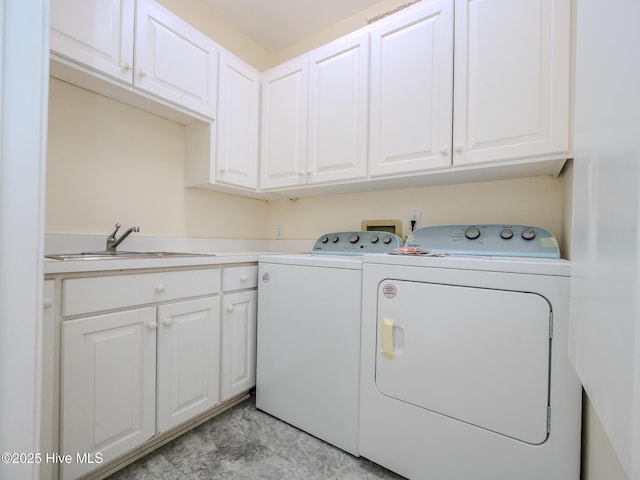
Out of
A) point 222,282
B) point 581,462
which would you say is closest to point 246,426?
point 222,282

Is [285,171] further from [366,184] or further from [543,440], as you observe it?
[543,440]

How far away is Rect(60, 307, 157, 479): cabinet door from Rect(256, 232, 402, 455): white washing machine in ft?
1.91

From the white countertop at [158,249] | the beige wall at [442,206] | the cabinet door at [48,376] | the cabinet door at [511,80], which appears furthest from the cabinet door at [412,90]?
the cabinet door at [48,376]

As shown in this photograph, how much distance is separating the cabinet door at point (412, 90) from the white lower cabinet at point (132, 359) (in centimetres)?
118

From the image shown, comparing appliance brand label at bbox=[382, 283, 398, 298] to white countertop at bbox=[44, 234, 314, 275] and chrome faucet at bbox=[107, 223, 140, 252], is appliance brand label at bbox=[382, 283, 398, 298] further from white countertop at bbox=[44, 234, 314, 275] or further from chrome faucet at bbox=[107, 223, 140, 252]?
chrome faucet at bbox=[107, 223, 140, 252]

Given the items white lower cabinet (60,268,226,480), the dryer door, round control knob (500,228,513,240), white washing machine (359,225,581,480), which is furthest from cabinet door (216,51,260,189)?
round control knob (500,228,513,240)

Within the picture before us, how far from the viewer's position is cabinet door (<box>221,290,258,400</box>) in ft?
5.20

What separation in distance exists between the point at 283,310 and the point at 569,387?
1197 millimetres

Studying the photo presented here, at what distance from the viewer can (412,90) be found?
4.93 feet

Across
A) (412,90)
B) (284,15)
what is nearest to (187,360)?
(412,90)

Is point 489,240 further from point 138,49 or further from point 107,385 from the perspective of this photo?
point 138,49

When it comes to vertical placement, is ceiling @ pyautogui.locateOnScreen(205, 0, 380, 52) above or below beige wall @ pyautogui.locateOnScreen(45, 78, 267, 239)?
above

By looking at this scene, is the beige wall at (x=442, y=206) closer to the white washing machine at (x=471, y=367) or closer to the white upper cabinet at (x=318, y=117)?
the white washing machine at (x=471, y=367)

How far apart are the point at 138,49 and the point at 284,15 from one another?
1150mm
